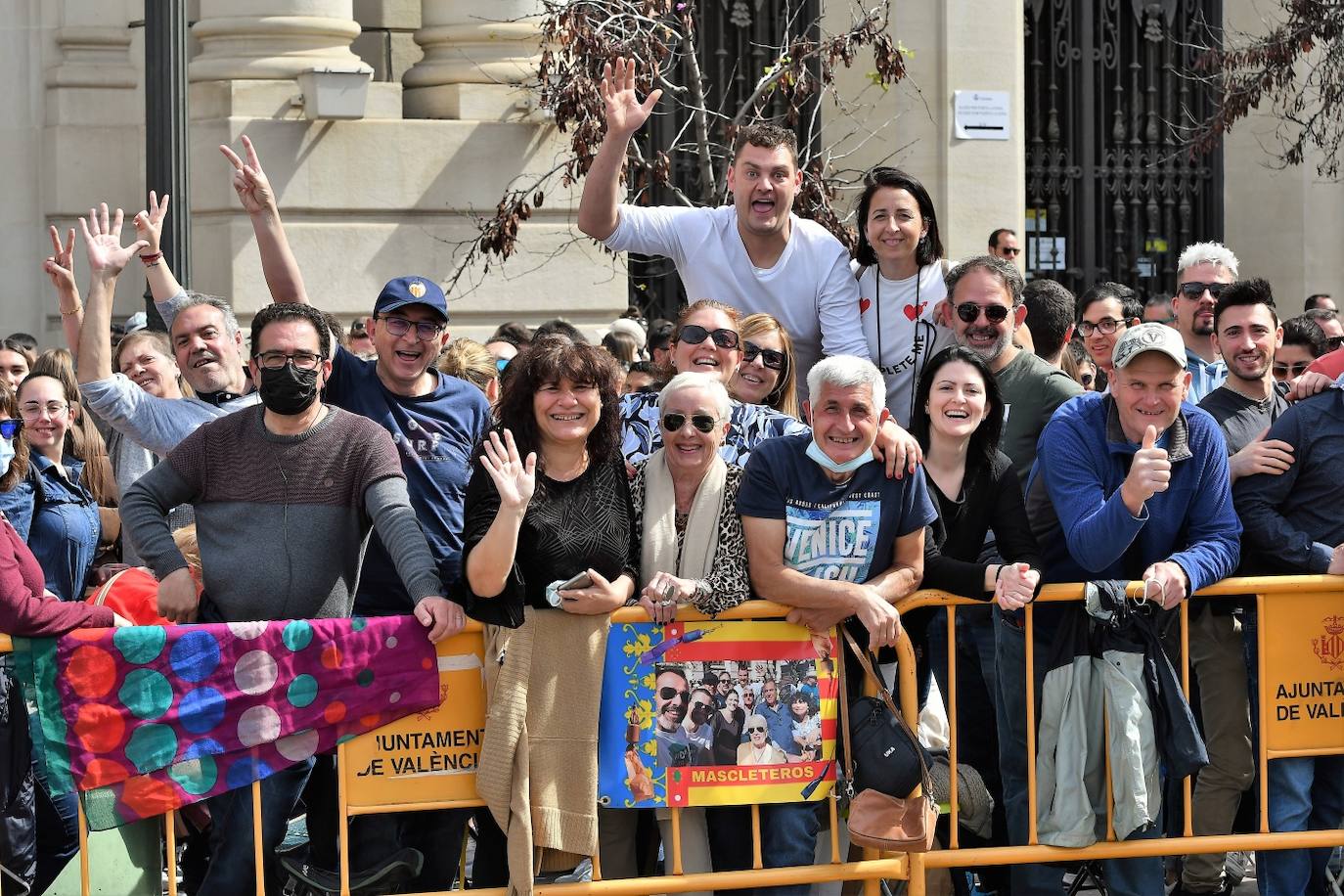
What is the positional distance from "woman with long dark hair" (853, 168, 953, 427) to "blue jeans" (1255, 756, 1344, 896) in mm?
1800

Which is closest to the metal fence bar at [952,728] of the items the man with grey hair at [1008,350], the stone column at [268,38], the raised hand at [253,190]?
the man with grey hair at [1008,350]

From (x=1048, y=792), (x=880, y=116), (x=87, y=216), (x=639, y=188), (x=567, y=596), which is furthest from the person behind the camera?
(x=880, y=116)

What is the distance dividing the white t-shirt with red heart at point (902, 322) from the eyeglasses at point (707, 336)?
76 centimetres

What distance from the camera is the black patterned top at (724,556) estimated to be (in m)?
5.64

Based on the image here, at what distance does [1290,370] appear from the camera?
27.2ft

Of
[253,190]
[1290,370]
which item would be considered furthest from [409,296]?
[1290,370]

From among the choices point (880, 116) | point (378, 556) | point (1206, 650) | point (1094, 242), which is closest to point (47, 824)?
point (378, 556)

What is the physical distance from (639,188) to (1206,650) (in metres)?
5.85

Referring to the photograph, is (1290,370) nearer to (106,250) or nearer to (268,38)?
(106,250)

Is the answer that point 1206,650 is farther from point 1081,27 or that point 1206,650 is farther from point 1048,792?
point 1081,27

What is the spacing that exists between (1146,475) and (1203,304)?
2647 mm

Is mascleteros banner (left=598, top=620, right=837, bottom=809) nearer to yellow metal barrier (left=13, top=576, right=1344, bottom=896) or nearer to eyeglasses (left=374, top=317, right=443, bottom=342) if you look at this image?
yellow metal barrier (left=13, top=576, right=1344, bottom=896)

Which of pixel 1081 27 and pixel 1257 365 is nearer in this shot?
pixel 1257 365

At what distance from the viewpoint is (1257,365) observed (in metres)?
6.81
